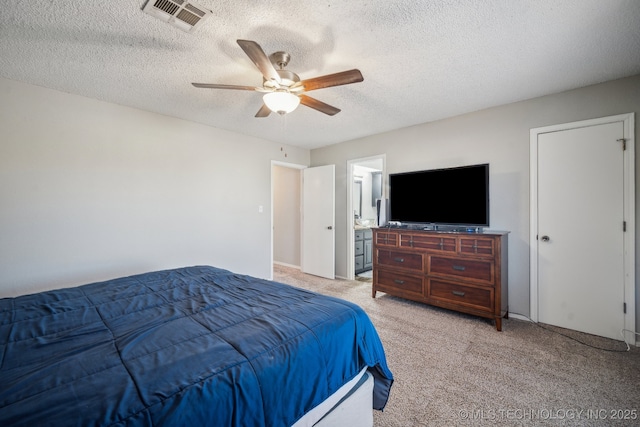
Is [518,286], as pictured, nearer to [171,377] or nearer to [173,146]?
[171,377]

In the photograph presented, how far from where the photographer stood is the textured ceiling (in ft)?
5.49

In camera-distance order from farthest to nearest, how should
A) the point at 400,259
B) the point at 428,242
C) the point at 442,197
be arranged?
the point at 400,259, the point at 442,197, the point at 428,242

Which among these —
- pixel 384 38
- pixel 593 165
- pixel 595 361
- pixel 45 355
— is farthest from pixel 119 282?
pixel 593 165

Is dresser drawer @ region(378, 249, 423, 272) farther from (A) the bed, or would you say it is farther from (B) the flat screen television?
(A) the bed

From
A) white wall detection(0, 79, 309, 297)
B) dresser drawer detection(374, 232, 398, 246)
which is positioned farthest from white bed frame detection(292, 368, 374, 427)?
white wall detection(0, 79, 309, 297)

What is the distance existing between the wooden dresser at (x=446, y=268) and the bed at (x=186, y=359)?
1.85m

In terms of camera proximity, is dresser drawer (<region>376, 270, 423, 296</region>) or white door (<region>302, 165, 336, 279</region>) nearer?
dresser drawer (<region>376, 270, 423, 296</region>)

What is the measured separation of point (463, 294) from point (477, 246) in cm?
57

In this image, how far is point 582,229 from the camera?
2.67 m

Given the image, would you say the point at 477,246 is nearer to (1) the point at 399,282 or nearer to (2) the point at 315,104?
(1) the point at 399,282

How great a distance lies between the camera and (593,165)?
2613 millimetres

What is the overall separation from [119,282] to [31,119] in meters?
1.97

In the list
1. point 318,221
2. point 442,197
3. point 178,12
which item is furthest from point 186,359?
point 318,221

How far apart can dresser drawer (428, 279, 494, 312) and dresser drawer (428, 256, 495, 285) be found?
0.10 metres
